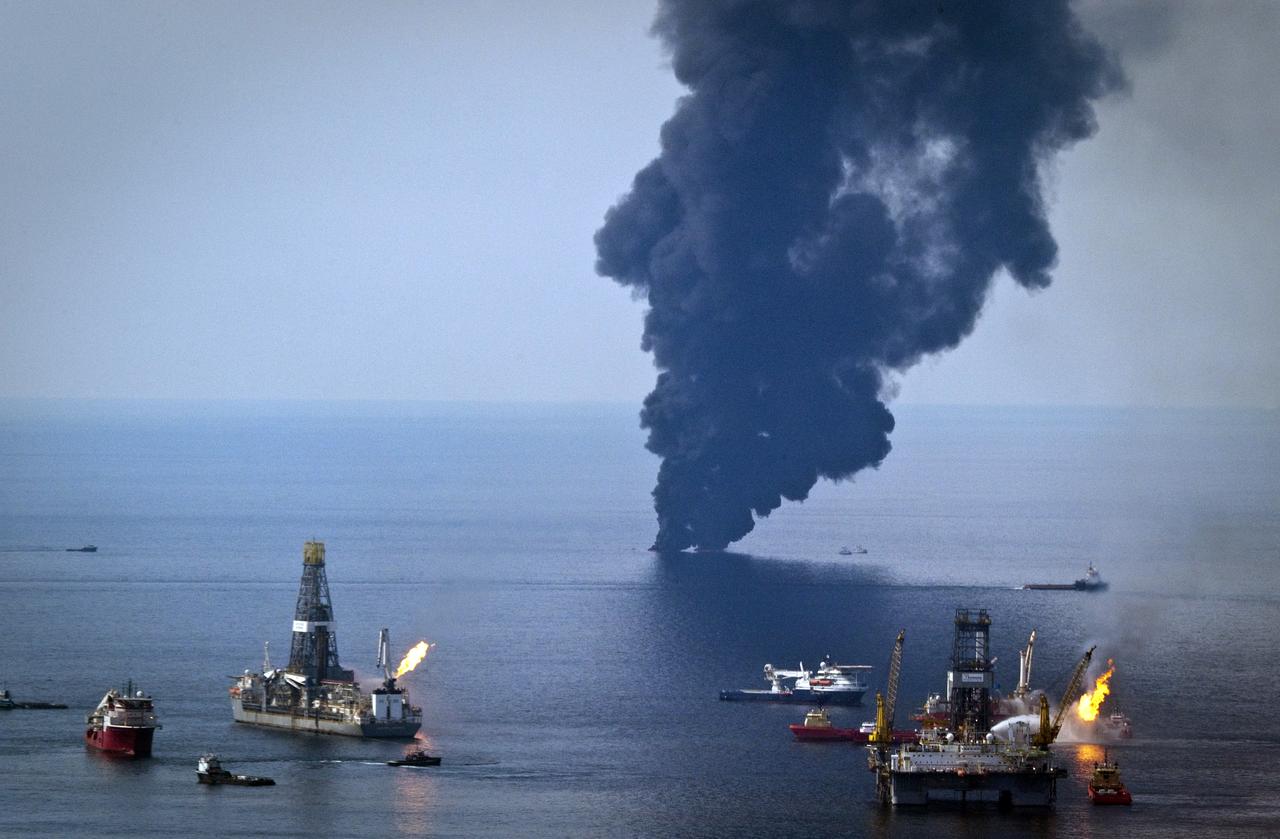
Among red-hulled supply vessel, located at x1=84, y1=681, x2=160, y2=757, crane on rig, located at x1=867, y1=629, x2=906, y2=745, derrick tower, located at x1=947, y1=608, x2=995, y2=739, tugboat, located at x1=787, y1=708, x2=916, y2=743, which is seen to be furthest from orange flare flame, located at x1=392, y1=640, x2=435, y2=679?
derrick tower, located at x1=947, y1=608, x2=995, y2=739

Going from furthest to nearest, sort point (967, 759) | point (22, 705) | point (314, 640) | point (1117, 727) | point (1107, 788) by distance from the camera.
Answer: point (22, 705), point (314, 640), point (1117, 727), point (967, 759), point (1107, 788)

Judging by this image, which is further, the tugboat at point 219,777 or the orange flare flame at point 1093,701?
the orange flare flame at point 1093,701

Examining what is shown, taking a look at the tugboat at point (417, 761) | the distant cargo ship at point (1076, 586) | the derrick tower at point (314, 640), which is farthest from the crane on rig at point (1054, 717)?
the distant cargo ship at point (1076, 586)

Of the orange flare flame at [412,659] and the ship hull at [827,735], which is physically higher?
the orange flare flame at [412,659]

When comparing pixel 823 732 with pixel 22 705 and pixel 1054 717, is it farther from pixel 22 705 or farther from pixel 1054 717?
pixel 22 705

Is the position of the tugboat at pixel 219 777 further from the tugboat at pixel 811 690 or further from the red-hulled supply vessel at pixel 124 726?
the tugboat at pixel 811 690

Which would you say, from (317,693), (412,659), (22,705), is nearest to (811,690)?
(412,659)
